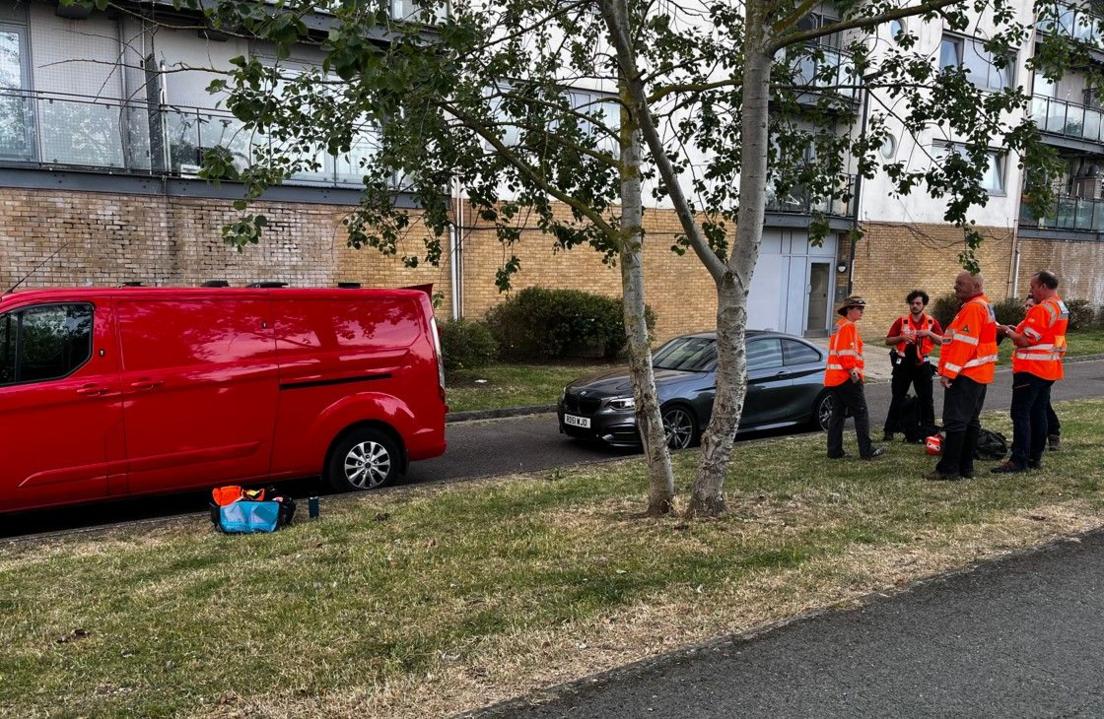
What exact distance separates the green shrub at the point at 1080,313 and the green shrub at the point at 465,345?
21110mm

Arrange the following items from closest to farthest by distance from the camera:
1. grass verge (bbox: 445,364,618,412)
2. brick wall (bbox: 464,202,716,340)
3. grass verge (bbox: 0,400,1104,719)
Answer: grass verge (bbox: 0,400,1104,719)
grass verge (bbox: 445,364,618,412)
brick wall (bbox: 464,202,716,340)

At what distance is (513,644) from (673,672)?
2.41ft

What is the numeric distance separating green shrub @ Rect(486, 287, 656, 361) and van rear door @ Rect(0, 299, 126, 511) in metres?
10.6

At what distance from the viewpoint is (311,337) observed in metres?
7.13

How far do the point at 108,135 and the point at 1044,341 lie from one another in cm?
1339

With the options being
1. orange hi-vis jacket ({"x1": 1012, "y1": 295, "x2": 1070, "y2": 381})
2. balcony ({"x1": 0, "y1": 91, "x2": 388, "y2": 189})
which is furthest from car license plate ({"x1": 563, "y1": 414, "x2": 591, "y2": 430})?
balcony ({"x1": 0, "y1": 91, "x2": 388, "y2": 189})

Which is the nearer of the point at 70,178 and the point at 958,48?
the point at 70,178

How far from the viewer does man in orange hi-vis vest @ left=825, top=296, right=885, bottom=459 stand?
8.03 metres

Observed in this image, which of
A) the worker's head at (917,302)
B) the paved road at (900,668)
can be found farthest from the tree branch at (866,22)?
the worker's head at (917,302)

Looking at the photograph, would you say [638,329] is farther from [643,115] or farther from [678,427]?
[678,427]

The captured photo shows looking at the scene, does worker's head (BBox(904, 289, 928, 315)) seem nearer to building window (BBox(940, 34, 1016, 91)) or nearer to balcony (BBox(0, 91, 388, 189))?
balcony (BBox(0, 91, 388, 189))

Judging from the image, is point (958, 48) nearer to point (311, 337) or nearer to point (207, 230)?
point (207, 230)

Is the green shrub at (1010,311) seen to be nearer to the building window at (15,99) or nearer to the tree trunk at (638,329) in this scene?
the tree trunk at (638,329)

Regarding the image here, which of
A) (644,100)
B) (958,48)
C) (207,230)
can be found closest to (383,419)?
(644,100)
